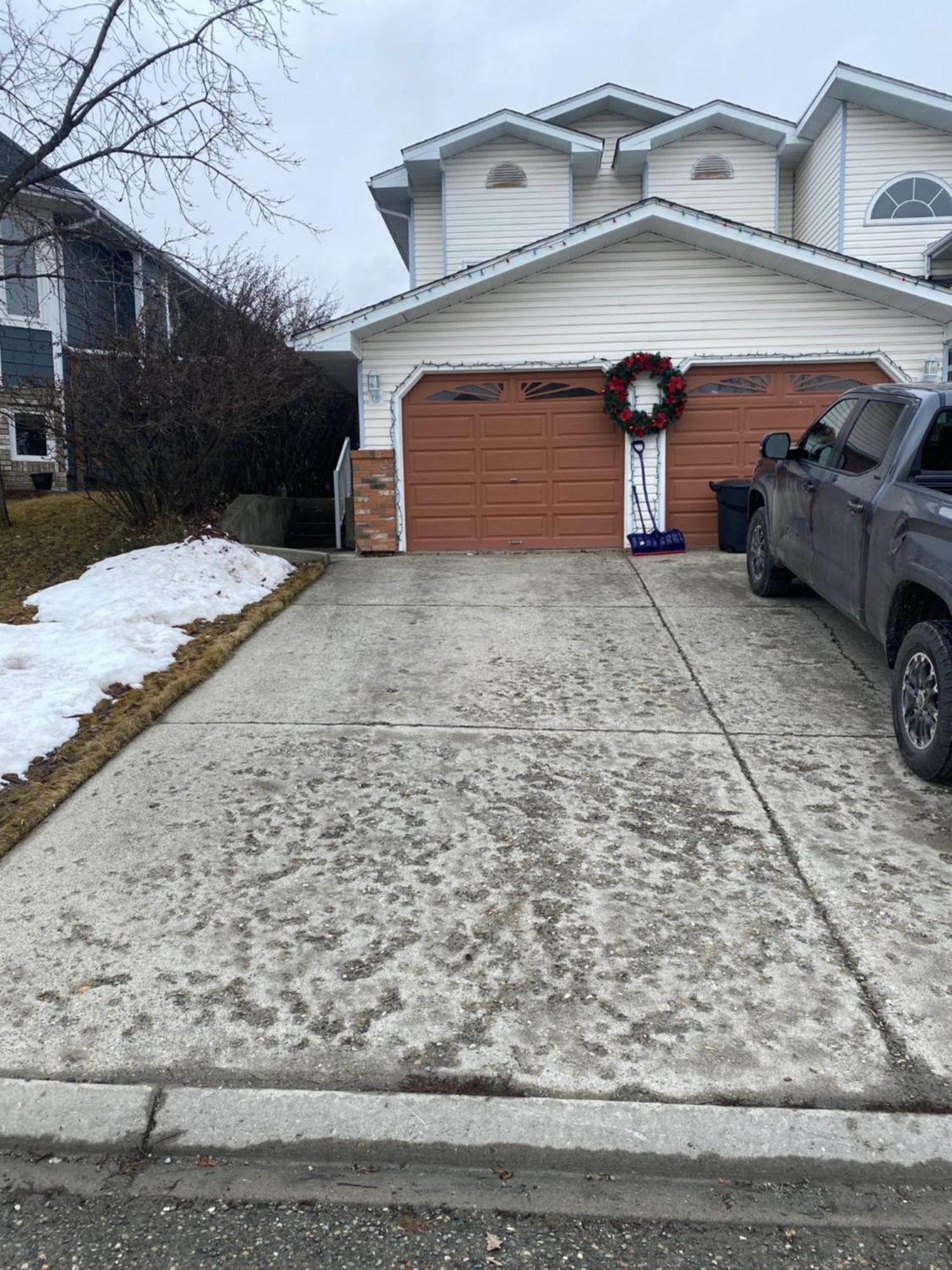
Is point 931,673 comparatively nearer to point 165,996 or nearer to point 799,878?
point 799,878

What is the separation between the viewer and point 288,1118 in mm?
2717

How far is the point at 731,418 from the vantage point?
12.3m

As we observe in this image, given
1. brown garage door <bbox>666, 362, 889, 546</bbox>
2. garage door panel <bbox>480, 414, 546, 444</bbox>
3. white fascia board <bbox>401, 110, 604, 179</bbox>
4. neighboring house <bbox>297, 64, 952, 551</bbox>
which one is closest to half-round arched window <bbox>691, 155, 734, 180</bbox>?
white fascia board <bbox>401, 110, 604, 179</bbox>

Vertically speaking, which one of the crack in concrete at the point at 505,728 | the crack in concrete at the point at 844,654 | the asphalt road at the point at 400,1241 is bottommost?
the asphalt road at the point at 400,1241

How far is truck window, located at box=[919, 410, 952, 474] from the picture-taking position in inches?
→ 218

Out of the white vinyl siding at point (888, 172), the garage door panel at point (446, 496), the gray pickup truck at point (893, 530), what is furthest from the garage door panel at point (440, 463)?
the white vinyl siding at point (888, 172)

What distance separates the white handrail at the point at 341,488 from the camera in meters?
13.8

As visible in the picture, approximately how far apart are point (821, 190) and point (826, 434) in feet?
A: 38.0

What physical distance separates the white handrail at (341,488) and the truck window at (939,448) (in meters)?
9.36

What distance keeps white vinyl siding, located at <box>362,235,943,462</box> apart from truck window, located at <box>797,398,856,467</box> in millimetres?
5263

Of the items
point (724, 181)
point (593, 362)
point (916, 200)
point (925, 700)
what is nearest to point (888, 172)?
point (916, 200)

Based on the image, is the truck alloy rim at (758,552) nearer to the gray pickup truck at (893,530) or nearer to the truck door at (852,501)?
the gray pickup truck at (893,530)

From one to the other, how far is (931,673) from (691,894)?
1.85 meters

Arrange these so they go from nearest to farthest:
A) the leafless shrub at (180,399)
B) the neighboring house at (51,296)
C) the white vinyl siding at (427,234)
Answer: the leafless shrub at (180,399), the neighboring house at (51,296), the white vinyl siding at (427,234)
